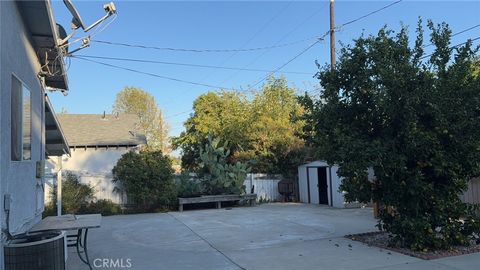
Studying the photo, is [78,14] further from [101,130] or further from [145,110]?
[145,110]

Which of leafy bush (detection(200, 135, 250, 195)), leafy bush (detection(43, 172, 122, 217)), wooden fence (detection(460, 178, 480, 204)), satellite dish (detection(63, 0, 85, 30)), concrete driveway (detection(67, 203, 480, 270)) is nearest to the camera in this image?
concrete driveway (detection(67, 203, 480, 270))

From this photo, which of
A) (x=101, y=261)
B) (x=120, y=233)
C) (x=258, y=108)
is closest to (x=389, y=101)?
(x=101, y=261)

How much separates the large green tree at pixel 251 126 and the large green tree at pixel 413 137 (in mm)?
2768

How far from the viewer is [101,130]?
24078 millimetres

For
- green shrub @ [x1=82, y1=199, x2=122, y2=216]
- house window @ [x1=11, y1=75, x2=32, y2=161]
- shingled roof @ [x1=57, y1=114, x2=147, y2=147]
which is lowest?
green shrub @ [x1=82, y1=199, x2=122, y2=216]

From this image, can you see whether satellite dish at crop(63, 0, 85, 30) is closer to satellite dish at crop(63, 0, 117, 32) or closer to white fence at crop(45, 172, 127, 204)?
satellite dish at crop(63, 0, 117, 32)

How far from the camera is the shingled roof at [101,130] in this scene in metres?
22.4

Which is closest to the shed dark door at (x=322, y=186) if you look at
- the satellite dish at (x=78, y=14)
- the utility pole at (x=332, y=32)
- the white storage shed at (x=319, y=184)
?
the white storage shed at (x=319, y=184)

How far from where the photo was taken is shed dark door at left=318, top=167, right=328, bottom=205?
19.1 metres

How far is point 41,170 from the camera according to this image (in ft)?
27.0

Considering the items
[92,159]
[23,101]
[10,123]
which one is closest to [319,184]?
[92,159]

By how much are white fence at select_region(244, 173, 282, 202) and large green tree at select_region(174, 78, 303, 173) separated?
2.15 feet

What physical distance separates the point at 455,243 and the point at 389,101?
3.24 m

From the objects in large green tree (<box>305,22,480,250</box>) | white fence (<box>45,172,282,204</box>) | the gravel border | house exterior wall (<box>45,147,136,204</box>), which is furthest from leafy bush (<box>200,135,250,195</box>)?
large green tree (<box>305,22,480,250</box>)
